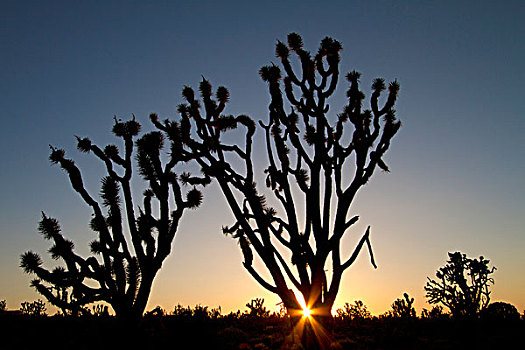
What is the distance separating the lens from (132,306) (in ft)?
31.0

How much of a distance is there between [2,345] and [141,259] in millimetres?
3089

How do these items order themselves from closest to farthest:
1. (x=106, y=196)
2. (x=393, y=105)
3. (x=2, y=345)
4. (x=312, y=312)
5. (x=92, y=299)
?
1. (x=2, y=345)
2. (x=312, y=312)
3. (x=92, y=299)
4. (x=106, y=196)
5. (x=393, y=105)

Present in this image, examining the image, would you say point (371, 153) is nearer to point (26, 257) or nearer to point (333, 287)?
point (333, 287)

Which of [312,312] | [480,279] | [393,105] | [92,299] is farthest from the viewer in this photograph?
[480,279]

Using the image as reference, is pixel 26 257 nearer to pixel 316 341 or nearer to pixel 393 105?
pixel 316 341

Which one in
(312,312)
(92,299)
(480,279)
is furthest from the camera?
(480,279)

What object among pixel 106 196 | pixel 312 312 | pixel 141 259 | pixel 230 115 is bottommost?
pixel 312 312

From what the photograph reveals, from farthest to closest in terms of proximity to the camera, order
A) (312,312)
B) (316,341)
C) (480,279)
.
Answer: (480,279)
(312,312)
(316,341)

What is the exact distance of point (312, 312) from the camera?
8.58 meters

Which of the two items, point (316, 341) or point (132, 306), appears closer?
point (316, 341)

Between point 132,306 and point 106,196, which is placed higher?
point 106,196

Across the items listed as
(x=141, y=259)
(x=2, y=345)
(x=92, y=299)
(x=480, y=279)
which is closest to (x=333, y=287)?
(x=141, y=259)

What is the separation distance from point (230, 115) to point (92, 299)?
5.35 m

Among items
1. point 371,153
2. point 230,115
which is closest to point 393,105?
point 371,153
